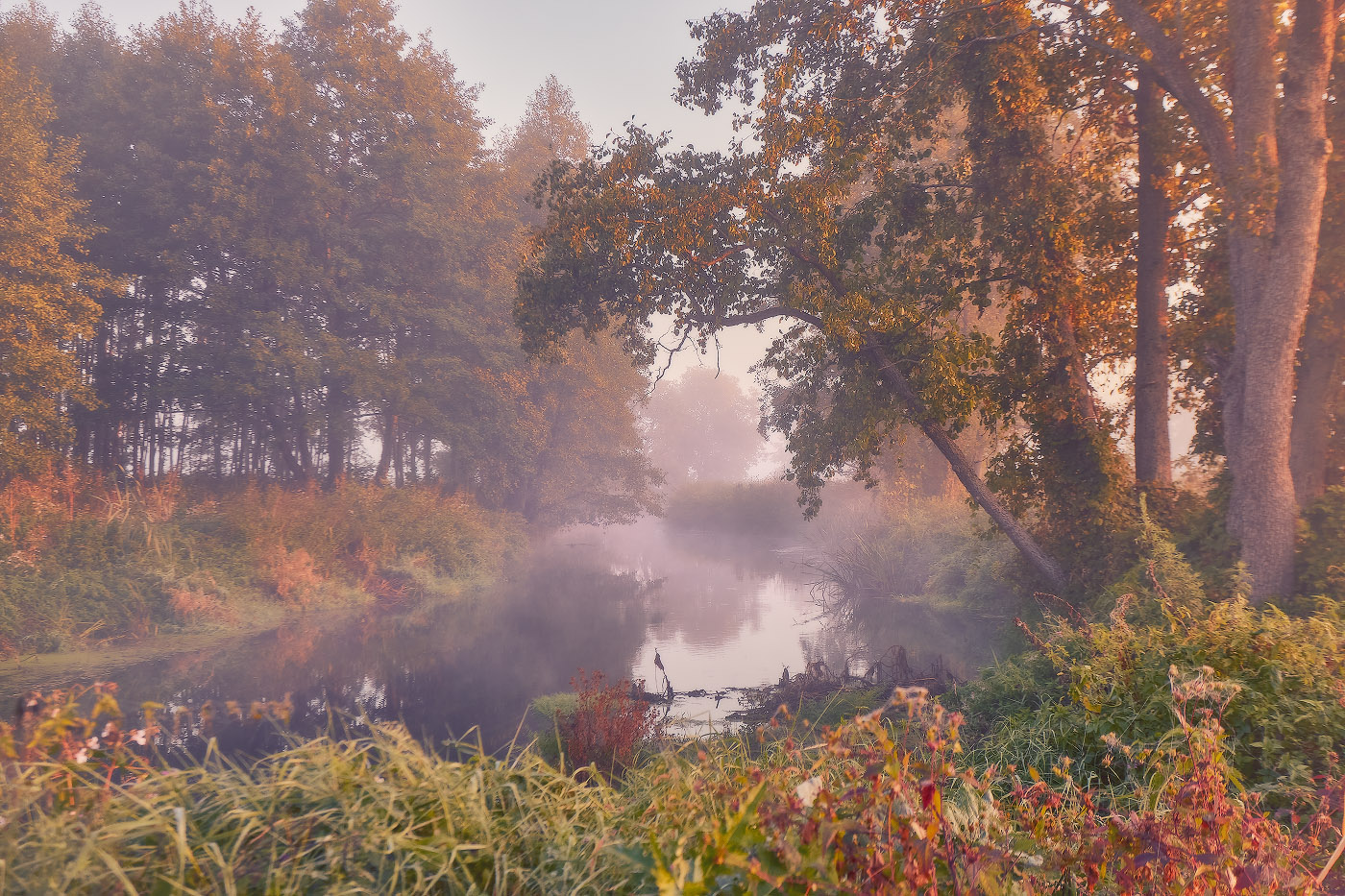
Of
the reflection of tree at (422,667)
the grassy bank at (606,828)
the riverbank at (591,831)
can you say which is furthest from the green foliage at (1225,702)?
the reflection of tree at (422,667)

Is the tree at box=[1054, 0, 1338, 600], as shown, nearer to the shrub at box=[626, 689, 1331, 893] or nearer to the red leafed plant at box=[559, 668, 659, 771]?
the shrub at box=[626, 689, 1331, 893]

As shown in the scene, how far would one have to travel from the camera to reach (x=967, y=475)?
417 inches

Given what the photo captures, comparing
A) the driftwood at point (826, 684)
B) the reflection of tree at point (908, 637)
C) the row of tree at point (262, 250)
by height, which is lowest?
the reflection of tree at point (908, 637)

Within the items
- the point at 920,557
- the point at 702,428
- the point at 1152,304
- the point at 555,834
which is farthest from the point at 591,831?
the point at 702,428

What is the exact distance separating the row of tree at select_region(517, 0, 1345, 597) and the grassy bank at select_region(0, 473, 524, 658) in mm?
9708

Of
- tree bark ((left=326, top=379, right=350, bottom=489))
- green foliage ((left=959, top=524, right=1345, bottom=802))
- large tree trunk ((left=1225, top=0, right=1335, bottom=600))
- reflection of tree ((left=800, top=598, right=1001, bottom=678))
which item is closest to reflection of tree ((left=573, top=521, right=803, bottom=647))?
reflection of tree ((left=800, top=598, right=1001, bottom=678))

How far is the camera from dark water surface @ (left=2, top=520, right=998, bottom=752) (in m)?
10.1

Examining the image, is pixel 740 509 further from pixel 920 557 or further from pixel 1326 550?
pixel 1326 550

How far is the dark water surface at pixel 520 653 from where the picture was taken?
10148mm

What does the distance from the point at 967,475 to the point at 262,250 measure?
20.0 m

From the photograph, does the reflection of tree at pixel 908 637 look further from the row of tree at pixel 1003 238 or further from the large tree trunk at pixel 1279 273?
the large tree trunk at pixel 1279 273

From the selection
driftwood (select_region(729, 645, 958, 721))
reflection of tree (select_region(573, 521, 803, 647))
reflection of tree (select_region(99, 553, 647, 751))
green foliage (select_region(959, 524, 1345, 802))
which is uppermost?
green foliage (select_region(959, 524, 1345, 802))

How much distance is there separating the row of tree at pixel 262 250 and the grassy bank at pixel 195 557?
206 cm

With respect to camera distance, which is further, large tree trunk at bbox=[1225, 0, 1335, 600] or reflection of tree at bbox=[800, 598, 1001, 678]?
reflection of tree at bbox=[800, 598, 1001, 678]
